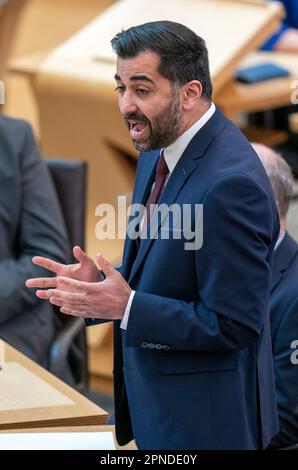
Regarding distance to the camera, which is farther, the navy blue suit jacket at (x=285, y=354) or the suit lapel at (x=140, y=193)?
the navy blue suit jacket at (x=285, y=354)

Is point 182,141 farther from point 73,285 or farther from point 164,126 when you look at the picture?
point 73,285

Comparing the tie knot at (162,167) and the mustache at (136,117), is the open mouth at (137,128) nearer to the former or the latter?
the mustache at (136,117)

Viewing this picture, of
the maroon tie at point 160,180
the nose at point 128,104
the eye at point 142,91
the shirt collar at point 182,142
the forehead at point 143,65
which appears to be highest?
the forehead at point 143,65

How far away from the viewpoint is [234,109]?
3818mm

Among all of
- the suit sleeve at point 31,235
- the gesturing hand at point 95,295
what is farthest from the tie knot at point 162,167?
the suit sleeve at point 31,235

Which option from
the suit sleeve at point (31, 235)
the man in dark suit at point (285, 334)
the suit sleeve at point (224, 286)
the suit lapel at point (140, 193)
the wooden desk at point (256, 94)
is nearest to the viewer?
the suit sleeve at point (224, 286)

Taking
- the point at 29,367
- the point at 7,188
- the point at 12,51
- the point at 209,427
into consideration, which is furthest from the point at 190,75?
the point at 12,51

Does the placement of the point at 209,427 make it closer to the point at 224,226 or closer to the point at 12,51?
Result: the point at 224,226

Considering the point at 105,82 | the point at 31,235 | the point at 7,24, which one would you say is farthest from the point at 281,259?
the point at 7,24

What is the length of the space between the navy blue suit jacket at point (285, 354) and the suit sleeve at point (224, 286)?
441 millimetres

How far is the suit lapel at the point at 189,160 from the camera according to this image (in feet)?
5.58

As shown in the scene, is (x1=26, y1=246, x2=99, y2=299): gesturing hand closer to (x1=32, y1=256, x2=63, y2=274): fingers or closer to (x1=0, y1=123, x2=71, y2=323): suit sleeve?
(x1=32, y1=256, x2=63, y2=274): fingers

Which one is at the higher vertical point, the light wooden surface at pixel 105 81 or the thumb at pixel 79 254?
the light wooden surface at pixel 105 81

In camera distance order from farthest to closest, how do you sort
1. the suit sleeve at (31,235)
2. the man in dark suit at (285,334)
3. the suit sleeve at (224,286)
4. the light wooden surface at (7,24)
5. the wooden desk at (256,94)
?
the light wooden surface at (7,24) < the wooden desk at (256,94) < the suit sleeve at (31,235) < the man in dark suit at (285,334) < the suit sleeve at (224,286)
